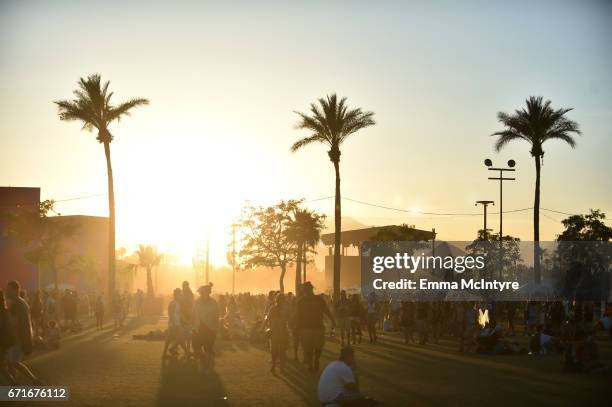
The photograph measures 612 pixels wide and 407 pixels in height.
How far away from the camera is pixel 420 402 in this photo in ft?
50.8

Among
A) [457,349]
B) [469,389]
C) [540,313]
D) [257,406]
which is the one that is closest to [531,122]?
[540,313]

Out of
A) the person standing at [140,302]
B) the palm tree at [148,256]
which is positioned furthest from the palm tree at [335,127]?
the palm tree at [148,256]

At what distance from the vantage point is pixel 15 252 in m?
68.6

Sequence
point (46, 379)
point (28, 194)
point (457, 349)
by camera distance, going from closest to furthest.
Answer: point (46, 379), point (457, 349), point (28, 194)

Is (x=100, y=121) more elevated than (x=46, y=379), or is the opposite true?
(x=100, y=121)

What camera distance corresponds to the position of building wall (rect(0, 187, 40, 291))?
222ft

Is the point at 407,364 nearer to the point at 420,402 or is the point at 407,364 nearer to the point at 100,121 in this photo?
the point at 420,402

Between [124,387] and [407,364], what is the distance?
8.36 metres

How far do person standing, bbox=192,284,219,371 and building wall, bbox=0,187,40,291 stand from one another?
4936 cm

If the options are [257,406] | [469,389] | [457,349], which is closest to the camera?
[257,406]

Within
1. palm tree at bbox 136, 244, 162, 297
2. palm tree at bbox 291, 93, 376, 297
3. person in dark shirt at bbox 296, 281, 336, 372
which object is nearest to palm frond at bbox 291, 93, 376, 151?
palm tree at bbox 291, 93, 376, 297

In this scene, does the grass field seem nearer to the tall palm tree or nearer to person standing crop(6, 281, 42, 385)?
person standing crop(6, 281, 42, 385)

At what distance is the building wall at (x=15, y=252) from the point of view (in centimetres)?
6775

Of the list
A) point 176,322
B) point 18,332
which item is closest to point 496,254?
point 176,322
